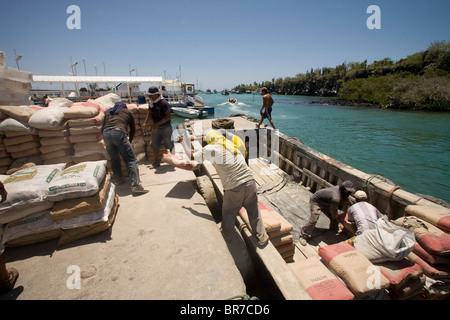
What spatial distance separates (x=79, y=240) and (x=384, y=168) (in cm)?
1446

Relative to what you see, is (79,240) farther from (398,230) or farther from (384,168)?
(384,168)

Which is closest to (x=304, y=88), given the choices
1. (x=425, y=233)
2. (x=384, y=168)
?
(x=384, y=168)

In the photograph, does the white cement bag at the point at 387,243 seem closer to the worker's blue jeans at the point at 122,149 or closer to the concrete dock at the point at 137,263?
the concrete dock at the point at 137,263

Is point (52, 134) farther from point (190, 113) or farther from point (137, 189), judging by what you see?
point (190, 113)

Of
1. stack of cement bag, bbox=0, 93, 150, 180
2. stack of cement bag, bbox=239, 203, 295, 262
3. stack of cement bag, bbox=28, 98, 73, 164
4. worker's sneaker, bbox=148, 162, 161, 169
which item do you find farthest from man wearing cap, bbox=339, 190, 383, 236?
stack of cement bag, bbox=28, 98, 73, 164

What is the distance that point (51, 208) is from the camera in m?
2.61

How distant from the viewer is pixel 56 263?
235 centimetres

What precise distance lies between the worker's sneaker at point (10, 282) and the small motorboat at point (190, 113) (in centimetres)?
2939

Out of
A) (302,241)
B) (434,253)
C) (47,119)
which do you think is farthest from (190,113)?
(434,253)

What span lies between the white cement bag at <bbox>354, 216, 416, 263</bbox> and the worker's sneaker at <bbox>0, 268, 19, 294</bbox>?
169 inches

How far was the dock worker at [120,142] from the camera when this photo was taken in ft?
12.7

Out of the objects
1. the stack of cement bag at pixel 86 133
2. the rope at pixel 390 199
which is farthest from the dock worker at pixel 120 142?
the rope at pixel 390 199

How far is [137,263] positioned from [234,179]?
1608 mm

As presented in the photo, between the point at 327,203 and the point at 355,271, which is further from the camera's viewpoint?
the point at 327,203
